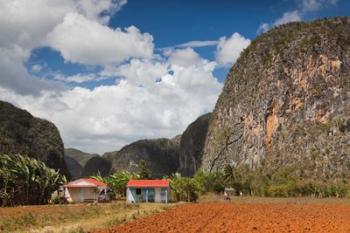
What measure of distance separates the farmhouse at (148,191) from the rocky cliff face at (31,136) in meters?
51.8

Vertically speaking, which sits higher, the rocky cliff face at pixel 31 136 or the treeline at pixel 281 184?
the rocky cliff face at pixel 31 136

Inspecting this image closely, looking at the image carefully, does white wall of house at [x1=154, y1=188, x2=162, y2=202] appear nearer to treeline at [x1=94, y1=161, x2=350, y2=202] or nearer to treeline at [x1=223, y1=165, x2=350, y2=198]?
treeline at [x1=94, y1=161, x2=350, y2=202]

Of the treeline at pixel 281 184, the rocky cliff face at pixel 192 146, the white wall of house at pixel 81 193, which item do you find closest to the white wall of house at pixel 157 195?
the white wall of house at pixel 81 193

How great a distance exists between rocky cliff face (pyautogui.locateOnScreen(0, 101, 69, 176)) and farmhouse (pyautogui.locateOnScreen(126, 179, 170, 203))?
170ft

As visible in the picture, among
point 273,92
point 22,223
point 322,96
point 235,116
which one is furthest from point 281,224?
point 235,116

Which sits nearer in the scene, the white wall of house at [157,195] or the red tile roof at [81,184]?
the white wall of house at [157,195]

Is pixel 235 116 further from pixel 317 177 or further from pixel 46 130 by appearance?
pixel 46 130

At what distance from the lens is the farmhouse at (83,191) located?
61.1 m

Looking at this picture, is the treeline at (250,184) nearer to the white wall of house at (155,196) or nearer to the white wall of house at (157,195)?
the white wall of house at (155,196)

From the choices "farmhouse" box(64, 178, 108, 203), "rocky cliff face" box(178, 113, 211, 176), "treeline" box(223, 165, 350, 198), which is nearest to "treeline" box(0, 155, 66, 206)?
"farmhouse" box(64, 178, 108, 203)

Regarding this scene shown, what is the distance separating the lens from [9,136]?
363 feet

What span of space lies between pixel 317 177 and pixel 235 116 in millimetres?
32562

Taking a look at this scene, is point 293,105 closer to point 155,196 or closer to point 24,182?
point 155,196

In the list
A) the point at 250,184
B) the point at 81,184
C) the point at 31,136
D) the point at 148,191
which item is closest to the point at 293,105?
the point at 250,184
